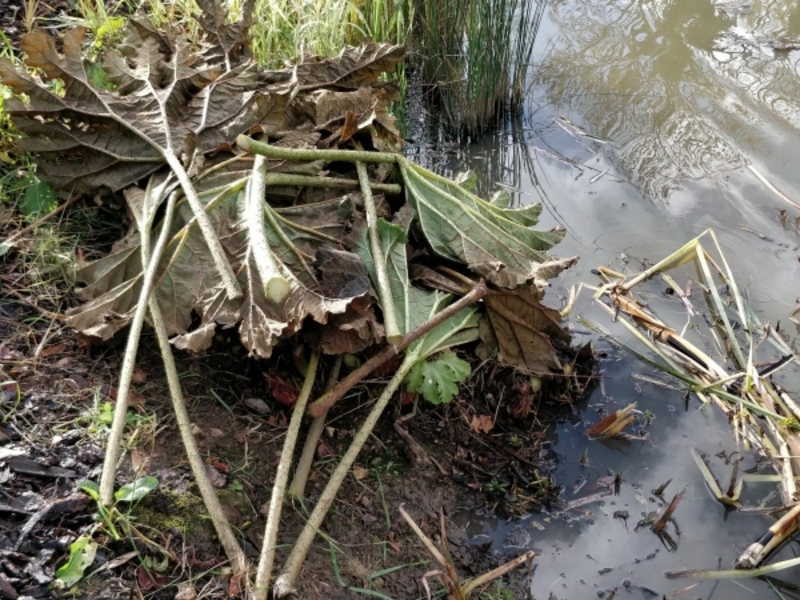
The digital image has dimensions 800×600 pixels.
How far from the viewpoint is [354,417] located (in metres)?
2.50

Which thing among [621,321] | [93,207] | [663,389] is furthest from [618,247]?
[93,207]

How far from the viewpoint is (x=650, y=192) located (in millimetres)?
4109

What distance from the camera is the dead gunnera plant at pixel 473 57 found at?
421 cm

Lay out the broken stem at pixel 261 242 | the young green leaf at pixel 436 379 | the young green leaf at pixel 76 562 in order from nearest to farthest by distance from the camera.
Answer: the young green leaf at pixel 76 562, the broken stem at pixel 261 242, the young green leaf at pixel 436 379

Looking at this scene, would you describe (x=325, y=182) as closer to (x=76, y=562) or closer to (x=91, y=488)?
(x=91, y=488)

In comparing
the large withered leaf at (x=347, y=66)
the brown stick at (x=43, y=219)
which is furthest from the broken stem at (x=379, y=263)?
the brown stick at (x=43, y=219)

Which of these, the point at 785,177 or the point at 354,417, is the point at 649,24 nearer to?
the point at 785,177

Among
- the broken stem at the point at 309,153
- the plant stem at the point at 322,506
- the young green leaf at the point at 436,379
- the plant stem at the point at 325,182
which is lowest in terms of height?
the plant stem at the point at 322,506

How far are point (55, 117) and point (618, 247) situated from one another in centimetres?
280

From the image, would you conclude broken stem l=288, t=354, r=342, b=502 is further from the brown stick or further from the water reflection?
the water reflection

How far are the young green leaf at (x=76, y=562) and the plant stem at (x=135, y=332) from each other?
→ 0.39ft

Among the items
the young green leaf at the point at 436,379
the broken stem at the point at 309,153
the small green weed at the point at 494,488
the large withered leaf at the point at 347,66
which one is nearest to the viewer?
the broken stem at the point at 309,153

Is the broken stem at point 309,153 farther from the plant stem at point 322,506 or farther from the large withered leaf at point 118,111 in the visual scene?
the plant stem at point 322,506

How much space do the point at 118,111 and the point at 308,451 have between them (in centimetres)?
149
